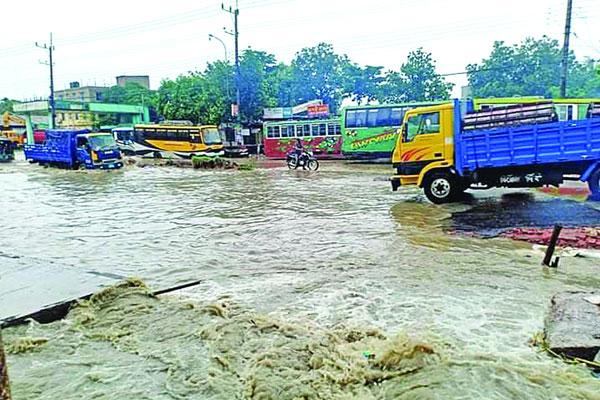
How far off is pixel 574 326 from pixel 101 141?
85.9 feet

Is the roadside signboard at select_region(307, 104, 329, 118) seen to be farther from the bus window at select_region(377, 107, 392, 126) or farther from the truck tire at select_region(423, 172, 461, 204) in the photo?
the truck tire at select_region(423, 172, 461, 204)

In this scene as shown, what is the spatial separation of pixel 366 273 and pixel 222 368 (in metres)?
3.07

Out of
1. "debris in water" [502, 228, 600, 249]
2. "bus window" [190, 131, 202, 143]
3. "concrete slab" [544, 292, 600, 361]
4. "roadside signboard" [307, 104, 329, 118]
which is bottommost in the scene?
"concrete slab" [544, 292, 600, 361]

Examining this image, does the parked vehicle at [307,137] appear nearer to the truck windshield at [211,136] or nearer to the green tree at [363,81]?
the truck windshield at [211,136]

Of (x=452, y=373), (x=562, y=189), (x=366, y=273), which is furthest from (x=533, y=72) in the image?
(x=452, y=373)

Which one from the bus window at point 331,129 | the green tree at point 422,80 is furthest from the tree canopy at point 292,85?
the bus window at point 331,129

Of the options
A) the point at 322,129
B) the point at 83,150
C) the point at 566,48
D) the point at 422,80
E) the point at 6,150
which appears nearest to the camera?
the point at 566,48

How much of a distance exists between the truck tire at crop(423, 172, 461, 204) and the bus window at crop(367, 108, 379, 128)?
1406 cm

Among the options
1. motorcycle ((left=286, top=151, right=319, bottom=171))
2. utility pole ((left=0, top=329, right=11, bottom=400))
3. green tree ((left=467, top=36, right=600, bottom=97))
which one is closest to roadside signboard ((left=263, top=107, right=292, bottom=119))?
motorcycle ((left=286, top=151, right=319, bottom=171))

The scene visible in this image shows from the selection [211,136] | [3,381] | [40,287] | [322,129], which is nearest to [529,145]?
[40,287]

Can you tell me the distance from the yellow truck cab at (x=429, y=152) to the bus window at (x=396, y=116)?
12.9 meters

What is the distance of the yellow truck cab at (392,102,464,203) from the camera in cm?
1213

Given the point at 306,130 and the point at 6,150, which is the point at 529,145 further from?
the point at 6,150

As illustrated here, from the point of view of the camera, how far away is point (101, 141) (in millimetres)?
26969
